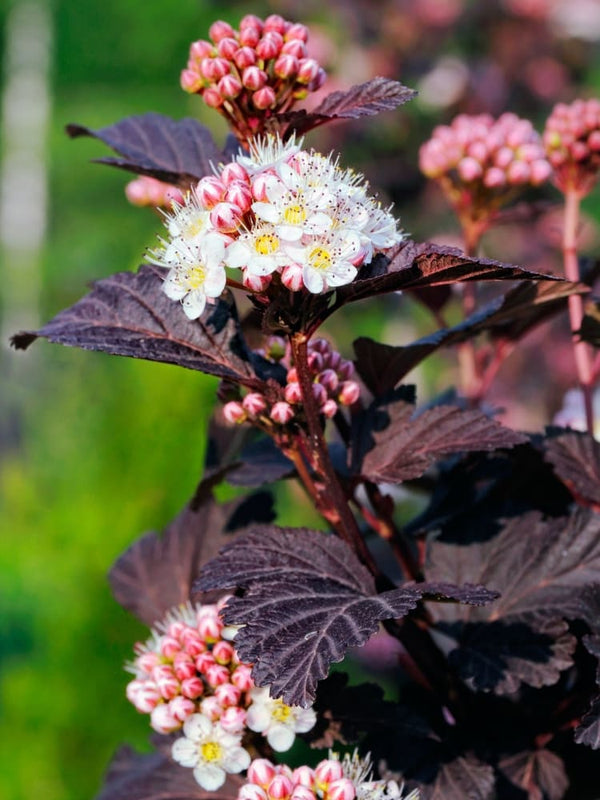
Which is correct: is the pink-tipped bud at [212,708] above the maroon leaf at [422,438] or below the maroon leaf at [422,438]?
below

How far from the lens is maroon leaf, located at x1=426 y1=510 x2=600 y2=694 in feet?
2.22

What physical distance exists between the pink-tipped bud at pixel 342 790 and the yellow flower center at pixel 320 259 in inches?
12.1

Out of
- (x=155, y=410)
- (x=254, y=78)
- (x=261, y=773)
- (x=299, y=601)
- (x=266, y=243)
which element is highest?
(x=254, y=78)

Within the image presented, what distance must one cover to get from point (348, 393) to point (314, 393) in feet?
0.18

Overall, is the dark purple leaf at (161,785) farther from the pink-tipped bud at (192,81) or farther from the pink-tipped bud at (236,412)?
the pink-tipped bud at (192,81)

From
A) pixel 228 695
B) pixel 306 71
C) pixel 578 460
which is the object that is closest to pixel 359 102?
pixel 306 71

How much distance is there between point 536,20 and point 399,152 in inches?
24.4

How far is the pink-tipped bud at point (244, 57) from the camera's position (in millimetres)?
712

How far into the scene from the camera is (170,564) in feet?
2.81

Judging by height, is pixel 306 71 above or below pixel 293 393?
above

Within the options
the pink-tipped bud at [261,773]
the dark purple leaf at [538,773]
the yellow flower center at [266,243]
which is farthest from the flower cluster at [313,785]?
the yellow flower center at [266,243]

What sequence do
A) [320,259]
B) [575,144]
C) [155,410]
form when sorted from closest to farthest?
[320,259]
[575,144]
[155,410]

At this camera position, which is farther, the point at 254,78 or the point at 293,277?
the point at 254,78

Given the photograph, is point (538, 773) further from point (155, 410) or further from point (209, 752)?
point (155, 410)
